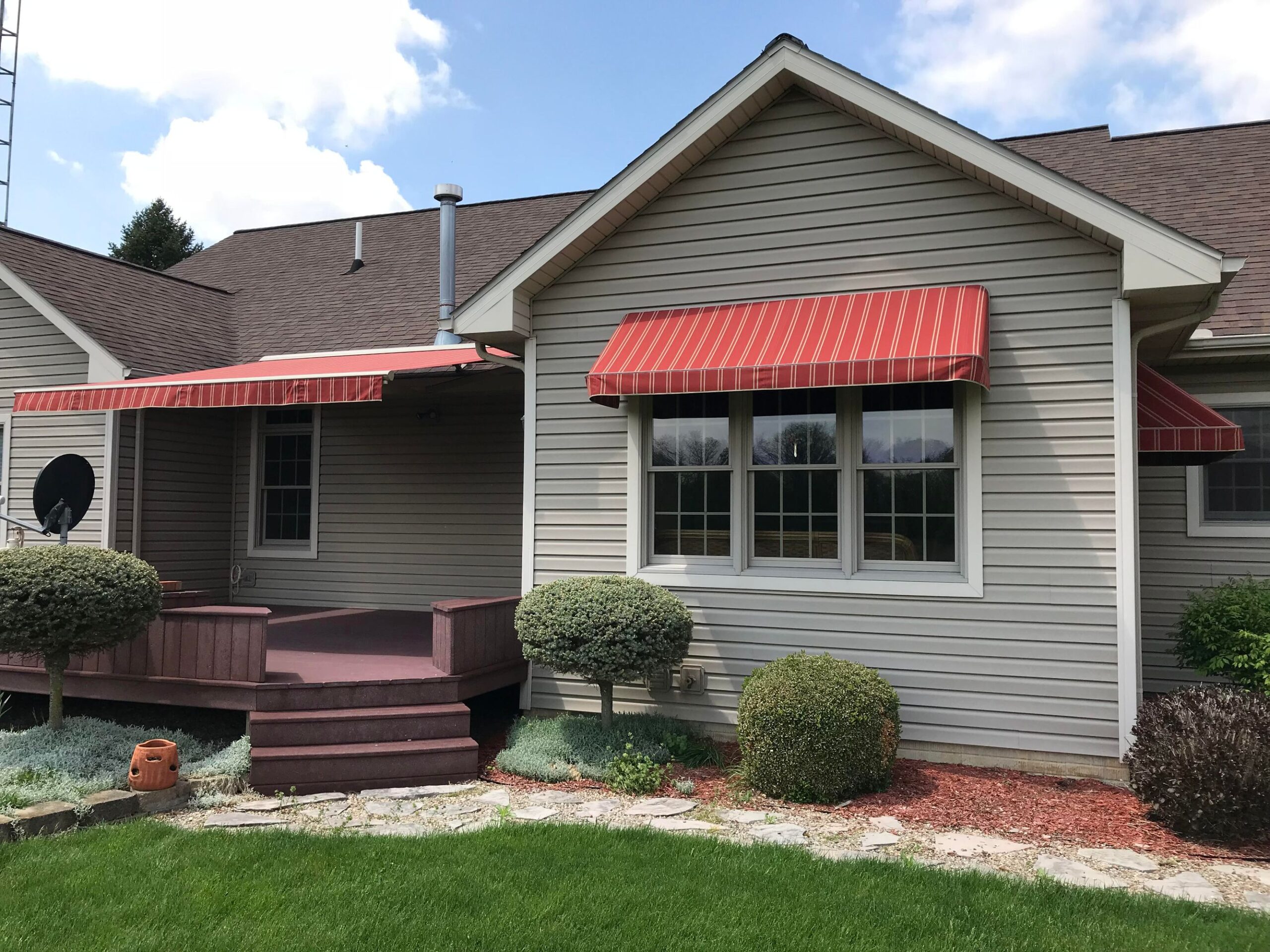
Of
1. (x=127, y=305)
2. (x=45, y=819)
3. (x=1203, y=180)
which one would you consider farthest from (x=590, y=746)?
(x=1203, y=180)

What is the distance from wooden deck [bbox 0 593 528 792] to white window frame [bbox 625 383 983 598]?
1.54 m

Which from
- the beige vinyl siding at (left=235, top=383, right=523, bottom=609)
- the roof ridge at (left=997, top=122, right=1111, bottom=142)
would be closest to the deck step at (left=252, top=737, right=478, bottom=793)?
the beige vinyl siding at (left=235, top=383, right=523, bottom=609)

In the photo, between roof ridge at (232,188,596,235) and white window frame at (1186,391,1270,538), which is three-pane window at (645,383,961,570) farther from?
roof ridge at (232,188,596,235)

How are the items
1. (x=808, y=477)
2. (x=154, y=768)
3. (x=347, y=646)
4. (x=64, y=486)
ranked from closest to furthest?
1. (x=154, y=768)
2. (x=808, y=477)
3. (x=347, y=646)
4. (x=64, y=486)

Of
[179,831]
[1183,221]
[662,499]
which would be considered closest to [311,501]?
[662,499]

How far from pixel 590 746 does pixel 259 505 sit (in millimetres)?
7237

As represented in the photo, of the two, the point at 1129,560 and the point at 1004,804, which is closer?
the point at 1004,804

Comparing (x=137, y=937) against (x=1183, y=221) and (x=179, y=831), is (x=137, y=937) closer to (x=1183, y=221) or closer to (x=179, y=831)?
(x=179, y=831)

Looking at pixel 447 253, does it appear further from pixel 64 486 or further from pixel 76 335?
pixel 64 486

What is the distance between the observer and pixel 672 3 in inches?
448

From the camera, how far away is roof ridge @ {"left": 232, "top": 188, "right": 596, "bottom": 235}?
1548 centimetres

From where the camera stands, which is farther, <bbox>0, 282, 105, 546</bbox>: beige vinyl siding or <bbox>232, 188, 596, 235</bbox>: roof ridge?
<bbox>232, 188, 596, 235</bbox>: roof ridge

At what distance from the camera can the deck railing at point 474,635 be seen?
25.4ft

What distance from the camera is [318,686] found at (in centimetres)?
732
